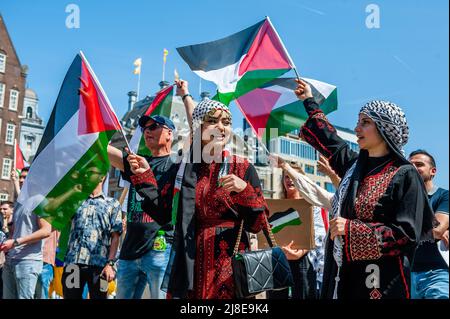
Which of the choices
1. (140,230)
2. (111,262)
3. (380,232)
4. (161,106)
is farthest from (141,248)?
(161,106)

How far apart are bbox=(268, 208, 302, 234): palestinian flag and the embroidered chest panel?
283cm

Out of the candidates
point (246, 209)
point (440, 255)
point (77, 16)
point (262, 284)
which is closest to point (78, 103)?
point (77, 16)

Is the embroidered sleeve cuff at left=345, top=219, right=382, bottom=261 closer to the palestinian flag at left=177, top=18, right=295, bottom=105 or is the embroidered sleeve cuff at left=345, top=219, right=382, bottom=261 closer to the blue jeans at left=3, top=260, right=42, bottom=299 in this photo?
the palestinian flag at left=177, top=18, right=295, bottom=105

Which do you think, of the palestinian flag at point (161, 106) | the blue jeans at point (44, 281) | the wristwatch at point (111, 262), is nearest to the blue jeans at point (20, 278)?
the blue jeans at point (44, 281)

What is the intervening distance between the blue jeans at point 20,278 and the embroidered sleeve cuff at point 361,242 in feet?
15.1

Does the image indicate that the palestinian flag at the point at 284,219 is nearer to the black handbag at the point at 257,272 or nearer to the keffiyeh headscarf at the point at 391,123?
the black handbag at the point at 257,272

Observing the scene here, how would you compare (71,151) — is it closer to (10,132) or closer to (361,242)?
(361,242)

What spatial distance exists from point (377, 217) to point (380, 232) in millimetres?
163

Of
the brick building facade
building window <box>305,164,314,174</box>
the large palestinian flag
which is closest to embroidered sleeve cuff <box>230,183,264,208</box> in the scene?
the large palestinian flag

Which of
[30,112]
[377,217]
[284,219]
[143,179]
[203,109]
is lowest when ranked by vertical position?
[377,217]

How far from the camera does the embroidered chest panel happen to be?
408 cm

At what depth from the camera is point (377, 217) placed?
407 cm

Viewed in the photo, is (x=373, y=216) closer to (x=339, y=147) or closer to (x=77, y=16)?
(x=339, y=147)
